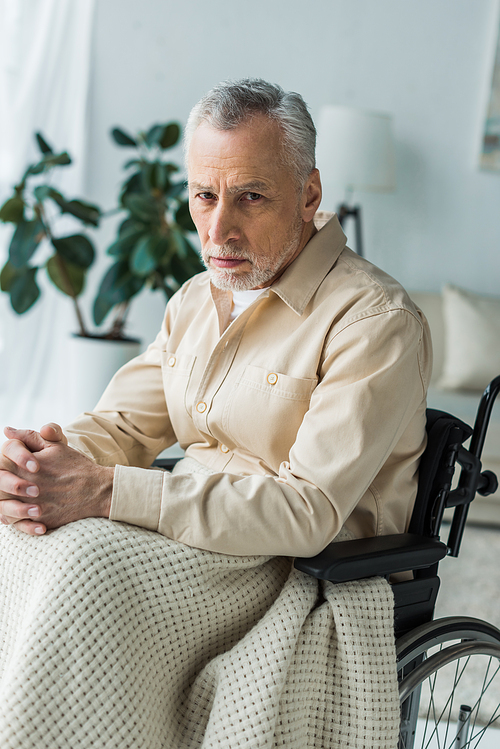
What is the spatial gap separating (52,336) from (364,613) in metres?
3.05

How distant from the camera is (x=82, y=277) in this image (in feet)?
A: 9.99

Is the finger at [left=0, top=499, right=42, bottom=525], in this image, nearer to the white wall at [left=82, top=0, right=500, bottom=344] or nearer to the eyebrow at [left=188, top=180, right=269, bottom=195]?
the eyebrow at [left=188, top=180, right=269, bottom=195]

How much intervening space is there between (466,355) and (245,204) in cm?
212

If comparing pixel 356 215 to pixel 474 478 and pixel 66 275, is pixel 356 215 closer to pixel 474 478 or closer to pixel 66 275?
pixel 66 275

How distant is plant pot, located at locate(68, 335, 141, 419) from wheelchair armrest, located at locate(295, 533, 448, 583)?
83.2 inches

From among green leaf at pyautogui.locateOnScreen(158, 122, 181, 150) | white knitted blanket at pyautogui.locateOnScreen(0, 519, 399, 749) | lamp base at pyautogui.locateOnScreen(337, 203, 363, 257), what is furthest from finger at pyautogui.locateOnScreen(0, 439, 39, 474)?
lamp base at pyautogui.locateOnScreen(337, 203, 363, 257)

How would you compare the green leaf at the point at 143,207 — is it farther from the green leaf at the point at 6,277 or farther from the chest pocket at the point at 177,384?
the chest pocket at the point at 177,384

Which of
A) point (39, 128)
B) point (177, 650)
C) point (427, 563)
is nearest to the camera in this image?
point (177, 650)

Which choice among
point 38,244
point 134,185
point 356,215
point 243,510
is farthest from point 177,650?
point 356,215

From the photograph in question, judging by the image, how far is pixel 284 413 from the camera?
1.15 metres

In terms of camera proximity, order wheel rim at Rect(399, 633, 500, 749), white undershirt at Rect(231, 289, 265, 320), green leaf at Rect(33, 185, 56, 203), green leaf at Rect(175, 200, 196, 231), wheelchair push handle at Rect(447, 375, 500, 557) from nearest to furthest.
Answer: wheel rim at Rect(399, 633, 500, 749) < wheelchair push handle at Rect(447, 375, 500, 557) < white undershirt at Rect(231, 289, 265, 320) < green leaf at Rect(33, 185, 56, 203) < green leaf at Rect(175, 200, 196, 231)

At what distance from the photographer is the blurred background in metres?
3.44

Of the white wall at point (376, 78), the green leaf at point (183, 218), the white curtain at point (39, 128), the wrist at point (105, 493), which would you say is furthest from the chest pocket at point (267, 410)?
the white wall at point (376, 78)

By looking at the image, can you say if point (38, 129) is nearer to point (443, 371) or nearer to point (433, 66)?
point (433, 66)
